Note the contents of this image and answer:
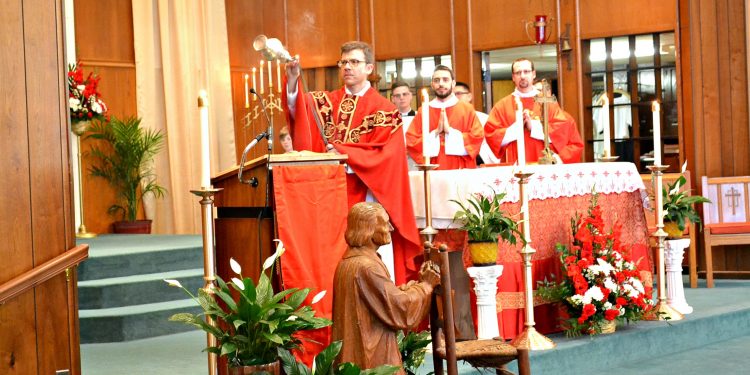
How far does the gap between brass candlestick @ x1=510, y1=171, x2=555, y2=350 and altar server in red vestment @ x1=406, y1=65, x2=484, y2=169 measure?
170cm

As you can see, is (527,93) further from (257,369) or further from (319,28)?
(319,28)

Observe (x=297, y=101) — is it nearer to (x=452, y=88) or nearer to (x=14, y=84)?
(x=14, y=84)

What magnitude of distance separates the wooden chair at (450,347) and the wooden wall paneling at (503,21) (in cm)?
662

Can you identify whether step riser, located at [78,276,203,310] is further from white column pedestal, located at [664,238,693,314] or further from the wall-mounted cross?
the wall-mounted cross

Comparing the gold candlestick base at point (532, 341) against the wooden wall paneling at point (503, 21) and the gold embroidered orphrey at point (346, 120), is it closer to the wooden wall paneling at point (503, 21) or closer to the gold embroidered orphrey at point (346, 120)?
the gold embroidered orphrey at point (346, 120)

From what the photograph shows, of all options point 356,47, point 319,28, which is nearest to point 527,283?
point 356,47

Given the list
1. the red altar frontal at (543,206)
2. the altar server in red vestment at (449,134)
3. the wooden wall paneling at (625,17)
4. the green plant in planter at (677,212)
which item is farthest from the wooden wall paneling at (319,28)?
the red altar frontal at (543,206)

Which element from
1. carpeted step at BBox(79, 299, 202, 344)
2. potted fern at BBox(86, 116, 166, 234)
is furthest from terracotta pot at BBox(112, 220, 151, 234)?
carpeted step at BBox(79, 299, 202, 344)

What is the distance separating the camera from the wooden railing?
380 cm

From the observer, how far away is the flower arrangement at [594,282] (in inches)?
241

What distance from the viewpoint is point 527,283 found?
18.7ft

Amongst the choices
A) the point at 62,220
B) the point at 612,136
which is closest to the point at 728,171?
the point at 612,136

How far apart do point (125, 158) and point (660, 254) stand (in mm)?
5660

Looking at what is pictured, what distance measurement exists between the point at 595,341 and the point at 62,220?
10.7 ft
